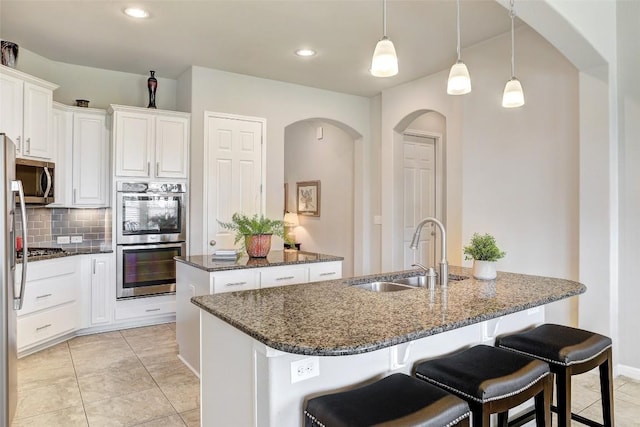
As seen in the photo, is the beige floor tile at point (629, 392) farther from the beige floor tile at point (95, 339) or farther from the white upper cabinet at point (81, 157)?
the white upper cabinet at point (81, 157)

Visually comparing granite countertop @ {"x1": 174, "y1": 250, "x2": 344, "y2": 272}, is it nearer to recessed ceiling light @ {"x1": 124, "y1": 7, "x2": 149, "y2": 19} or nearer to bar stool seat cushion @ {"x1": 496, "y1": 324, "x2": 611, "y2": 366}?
bar stool seat cushion @ {"x1": 496, "y1": 324, "x2": 611, "y2": 366}

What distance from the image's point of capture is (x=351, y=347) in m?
1.33

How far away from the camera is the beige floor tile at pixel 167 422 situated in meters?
2.46

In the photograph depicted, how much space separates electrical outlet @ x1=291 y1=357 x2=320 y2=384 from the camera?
1551 millimetres

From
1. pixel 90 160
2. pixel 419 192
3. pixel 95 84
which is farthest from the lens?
pixel 419 192

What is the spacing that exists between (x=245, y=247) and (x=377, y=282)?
1.39 m

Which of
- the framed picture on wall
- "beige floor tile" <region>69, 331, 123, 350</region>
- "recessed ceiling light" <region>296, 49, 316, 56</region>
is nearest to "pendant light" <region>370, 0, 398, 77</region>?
"recessed ceiling light" <region>296, 49, 316, 56</region>

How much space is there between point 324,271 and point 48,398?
2160mm

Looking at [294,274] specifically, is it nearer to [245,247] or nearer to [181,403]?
[245,247]

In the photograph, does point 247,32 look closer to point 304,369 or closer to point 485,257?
point 485,257

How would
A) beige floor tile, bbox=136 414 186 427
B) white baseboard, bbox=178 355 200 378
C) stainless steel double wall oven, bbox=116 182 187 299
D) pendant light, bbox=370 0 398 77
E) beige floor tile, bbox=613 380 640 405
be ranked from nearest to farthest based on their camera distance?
pendant light, bbox=370 0 398 77 < beige floor tile, bbox=136 414 186 427 < beige floor tile, bbox=613 380 640 405 < white baseboard, bbox=178 355 200 378 < stainless steel double wall oven, bbox=116 182 187 299

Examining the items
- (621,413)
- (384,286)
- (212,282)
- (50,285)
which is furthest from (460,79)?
(50,285)

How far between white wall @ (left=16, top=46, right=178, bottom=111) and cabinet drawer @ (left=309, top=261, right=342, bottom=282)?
9.53ft

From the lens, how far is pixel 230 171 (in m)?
4.79
